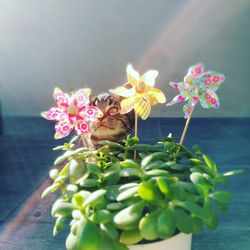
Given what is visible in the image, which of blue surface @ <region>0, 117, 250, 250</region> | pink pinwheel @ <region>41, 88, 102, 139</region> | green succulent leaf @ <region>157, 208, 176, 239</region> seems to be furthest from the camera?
blue surface @ <region>0, 117, 250, 250</region>

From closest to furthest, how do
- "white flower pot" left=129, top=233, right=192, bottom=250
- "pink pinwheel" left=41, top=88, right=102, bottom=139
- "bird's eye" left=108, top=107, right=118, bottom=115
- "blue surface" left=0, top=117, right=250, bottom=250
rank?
"white flower pot" left=129, top=233, right=192, bottom=250 → "pink pinwheel" left=41, top=88, right=102, bottom=139 → "bird's eye" left=108, top=107, right=118, bottom=115 → "blue surface" left=0, top=117, right=250, bottom=250

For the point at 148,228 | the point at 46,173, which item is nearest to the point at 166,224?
the point at 148,228

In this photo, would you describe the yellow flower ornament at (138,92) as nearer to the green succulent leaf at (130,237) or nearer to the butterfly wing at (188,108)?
the butterfly wing at (188,108)

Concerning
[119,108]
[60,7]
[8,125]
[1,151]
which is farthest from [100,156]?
[60,7]

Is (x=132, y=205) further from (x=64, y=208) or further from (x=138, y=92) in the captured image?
(x=138, y=92)

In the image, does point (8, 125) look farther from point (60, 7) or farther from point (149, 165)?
point (149, 165)

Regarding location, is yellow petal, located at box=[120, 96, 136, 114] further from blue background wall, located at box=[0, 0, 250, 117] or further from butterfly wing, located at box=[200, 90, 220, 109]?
blue background wall, located at box=[0, 0, 250, 117]

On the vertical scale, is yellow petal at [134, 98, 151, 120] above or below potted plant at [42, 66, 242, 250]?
above

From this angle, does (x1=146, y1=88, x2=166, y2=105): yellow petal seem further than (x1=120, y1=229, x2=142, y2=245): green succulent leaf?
Yes

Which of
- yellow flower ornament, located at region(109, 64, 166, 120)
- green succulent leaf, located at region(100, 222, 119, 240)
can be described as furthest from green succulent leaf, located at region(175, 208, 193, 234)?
yellow flower ornament, located at region(109, 64, 166, 120)

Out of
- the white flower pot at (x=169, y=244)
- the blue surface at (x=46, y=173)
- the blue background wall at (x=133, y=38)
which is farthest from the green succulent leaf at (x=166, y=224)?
the blue background wall at (x=133, y=38)
